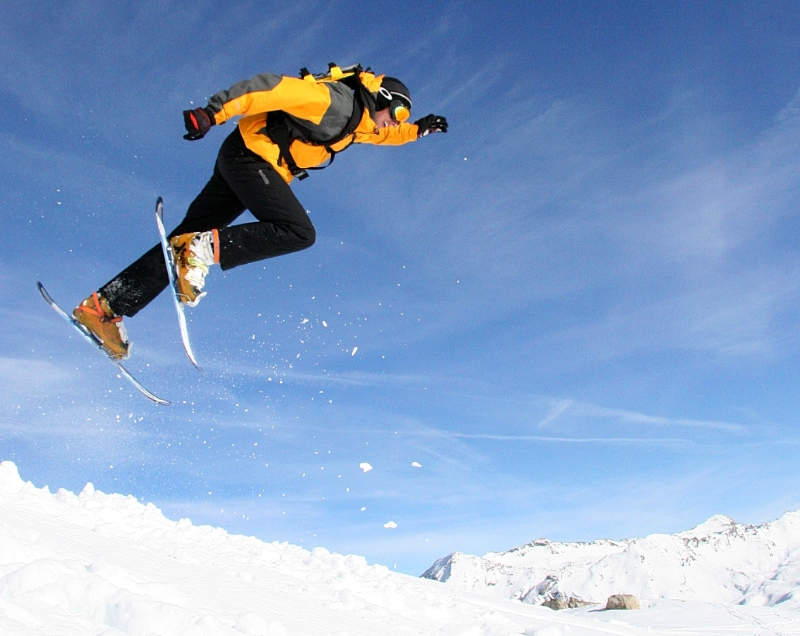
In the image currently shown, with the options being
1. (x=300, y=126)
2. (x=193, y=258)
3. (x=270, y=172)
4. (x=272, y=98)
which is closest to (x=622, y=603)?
(x=193, y=258)

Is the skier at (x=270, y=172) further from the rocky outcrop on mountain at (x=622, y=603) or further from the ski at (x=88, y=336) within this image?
the rocky outcrop on mountain at (x=622, y=603)

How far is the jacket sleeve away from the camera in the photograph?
14.7 ft

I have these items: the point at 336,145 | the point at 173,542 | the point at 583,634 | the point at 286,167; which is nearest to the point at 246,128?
the point at 286,167

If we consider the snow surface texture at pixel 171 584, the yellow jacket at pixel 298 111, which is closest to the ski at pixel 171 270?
the yellow jacket at pixel 298 111

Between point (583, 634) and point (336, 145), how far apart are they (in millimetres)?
6814

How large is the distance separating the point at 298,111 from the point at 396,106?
0.98 metres

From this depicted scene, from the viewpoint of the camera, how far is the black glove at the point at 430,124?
6.24m

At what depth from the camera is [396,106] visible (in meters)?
5.34

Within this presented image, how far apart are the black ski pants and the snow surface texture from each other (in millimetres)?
2101

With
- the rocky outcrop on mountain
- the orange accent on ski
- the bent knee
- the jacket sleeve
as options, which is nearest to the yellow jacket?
the jacket sleeve

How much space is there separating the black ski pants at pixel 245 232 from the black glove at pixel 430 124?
5.92ft

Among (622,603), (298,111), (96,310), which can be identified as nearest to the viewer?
(298,111)

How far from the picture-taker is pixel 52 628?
2164 mm

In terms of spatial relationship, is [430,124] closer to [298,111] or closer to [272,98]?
[298,111]
